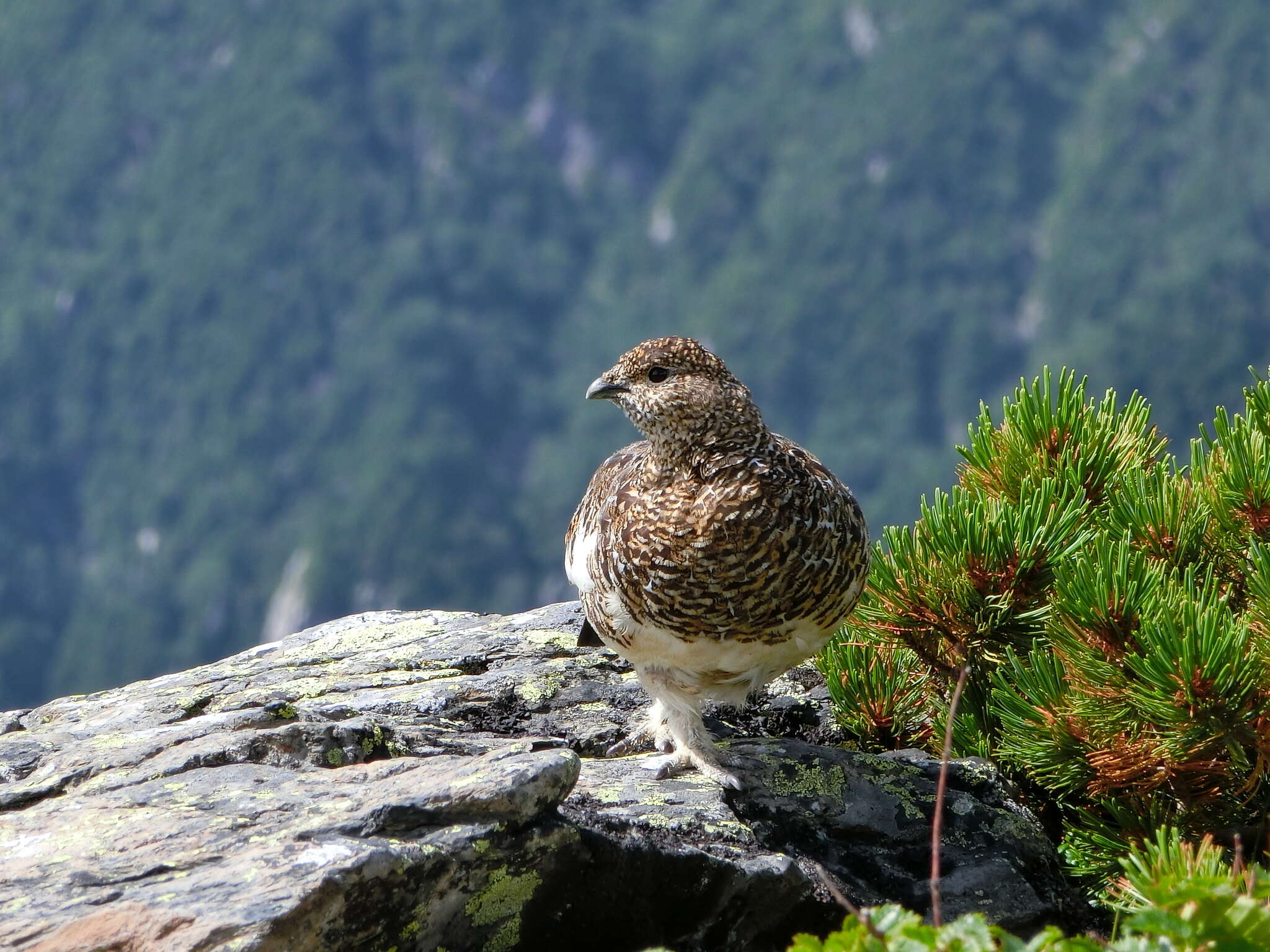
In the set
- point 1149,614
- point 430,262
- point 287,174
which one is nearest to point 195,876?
point 1149,614

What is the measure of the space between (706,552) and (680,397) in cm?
53

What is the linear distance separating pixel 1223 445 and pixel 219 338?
7395 inches

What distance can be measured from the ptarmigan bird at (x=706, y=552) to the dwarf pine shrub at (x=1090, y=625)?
33cm

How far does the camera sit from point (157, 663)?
149 metres

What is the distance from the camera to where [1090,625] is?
329 cm

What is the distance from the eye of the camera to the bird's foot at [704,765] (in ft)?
12.5

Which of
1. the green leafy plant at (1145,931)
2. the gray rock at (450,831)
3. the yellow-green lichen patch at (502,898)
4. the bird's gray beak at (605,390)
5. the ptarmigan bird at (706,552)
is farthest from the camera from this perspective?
the bird's gray beak at (605,390)

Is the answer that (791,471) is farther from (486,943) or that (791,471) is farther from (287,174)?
(287,174)

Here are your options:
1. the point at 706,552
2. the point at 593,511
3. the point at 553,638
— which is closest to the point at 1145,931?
the point at 706,552

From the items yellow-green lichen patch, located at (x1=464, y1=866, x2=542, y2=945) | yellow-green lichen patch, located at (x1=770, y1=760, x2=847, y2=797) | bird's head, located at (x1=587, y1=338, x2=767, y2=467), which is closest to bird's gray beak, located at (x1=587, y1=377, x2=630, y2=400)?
bird's head, located at (x1=587, y1=338, x2=767, y2=467)

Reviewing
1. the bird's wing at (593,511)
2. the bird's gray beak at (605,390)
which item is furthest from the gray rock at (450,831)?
the bird's gray beak at (605,390)

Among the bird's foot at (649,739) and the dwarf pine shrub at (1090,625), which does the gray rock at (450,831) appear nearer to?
the bird's foot at (649,739)

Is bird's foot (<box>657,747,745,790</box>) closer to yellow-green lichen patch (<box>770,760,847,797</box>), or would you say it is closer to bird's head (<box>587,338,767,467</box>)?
yellow-green lichen patch (<box>770,760,847,797</box>)

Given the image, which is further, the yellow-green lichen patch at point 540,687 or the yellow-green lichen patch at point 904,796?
the yellow-green lichen patch at point 540,687
